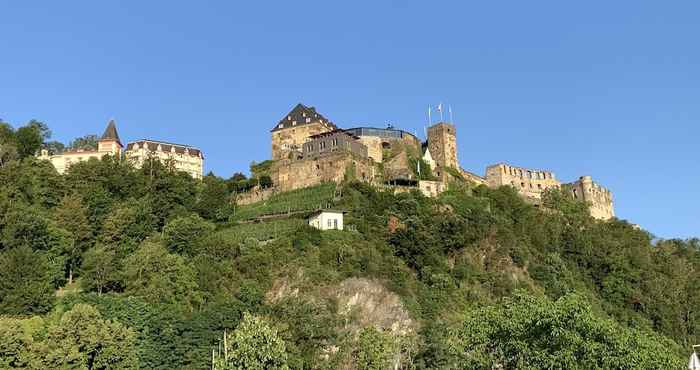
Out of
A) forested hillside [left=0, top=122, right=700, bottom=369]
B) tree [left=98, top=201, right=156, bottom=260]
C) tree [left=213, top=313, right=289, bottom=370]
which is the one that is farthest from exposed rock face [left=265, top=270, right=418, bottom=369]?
tree [left=98, top=201, right=156, bottom=260]

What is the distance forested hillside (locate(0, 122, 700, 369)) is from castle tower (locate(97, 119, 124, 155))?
9104mm

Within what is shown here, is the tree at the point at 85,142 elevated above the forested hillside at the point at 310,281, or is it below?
above

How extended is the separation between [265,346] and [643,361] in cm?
1836

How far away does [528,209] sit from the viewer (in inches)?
3120

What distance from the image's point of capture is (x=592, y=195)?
93750 mm

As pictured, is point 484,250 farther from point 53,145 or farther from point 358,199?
point 53,145

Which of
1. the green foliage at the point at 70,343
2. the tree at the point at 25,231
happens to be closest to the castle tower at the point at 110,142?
the tree at the point at 25,231

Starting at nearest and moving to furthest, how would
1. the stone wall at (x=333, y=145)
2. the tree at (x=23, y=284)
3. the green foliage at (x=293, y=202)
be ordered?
the tree at (x=23, y=284), the green foliage at (x=293, y=202), the stone wall at (x=333, y=145)

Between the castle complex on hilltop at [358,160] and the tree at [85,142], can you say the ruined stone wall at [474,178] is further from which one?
the tree at [85,142]

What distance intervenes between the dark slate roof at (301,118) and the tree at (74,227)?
34.8 m

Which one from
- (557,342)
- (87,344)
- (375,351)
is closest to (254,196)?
(375,351)

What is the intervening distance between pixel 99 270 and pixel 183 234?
7372 mm

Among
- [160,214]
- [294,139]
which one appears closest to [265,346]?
[160,214]

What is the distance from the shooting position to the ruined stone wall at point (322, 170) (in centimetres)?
7500
